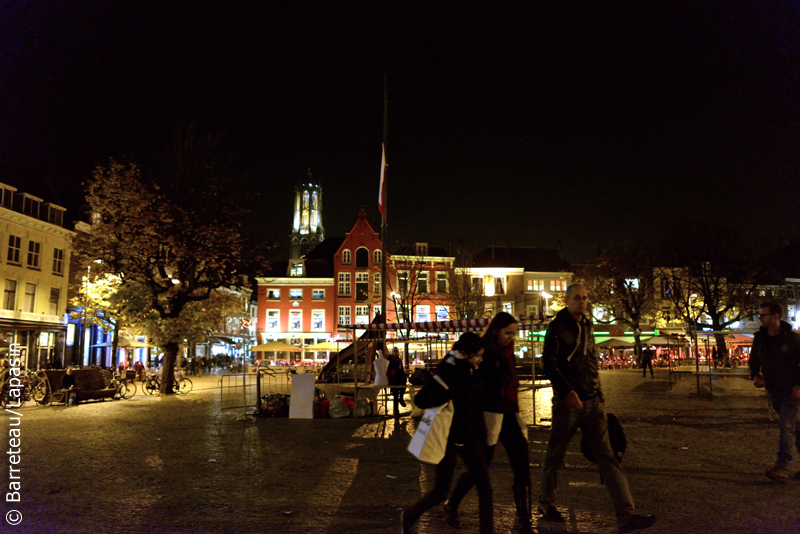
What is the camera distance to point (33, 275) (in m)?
34.0

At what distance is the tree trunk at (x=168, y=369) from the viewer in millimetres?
24734

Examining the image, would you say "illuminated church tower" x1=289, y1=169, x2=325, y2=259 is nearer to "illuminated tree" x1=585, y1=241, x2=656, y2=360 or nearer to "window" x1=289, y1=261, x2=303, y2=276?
"window" x1=289, y1=261, x2=303, y2=276

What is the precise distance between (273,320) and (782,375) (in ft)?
189

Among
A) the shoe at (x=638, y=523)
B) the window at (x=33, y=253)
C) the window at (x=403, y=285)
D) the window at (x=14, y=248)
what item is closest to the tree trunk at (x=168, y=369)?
the window at (x=14, y=248)

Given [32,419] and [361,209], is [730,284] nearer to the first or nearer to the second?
[361,209]

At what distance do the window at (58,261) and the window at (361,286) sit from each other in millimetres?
28451

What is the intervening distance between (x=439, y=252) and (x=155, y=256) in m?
40.3

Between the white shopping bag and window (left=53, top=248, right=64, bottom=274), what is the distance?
38.1 m

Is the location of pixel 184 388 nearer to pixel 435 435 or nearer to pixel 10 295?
pixel 10 295

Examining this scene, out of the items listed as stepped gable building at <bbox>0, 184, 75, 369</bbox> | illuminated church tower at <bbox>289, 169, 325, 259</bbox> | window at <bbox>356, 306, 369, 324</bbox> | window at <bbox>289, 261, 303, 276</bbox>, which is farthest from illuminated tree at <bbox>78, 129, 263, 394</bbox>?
illuminated church tower at <bbox>289, 169, 325, 259</bbox>

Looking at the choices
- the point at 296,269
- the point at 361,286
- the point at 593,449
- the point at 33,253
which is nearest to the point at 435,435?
the point at 593,449

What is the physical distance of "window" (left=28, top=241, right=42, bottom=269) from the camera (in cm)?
3388

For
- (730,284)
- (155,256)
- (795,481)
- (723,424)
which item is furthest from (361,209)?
(795,481)

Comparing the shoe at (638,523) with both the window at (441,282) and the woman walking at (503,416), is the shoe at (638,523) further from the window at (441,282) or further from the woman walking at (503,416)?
the window at (441,282)
